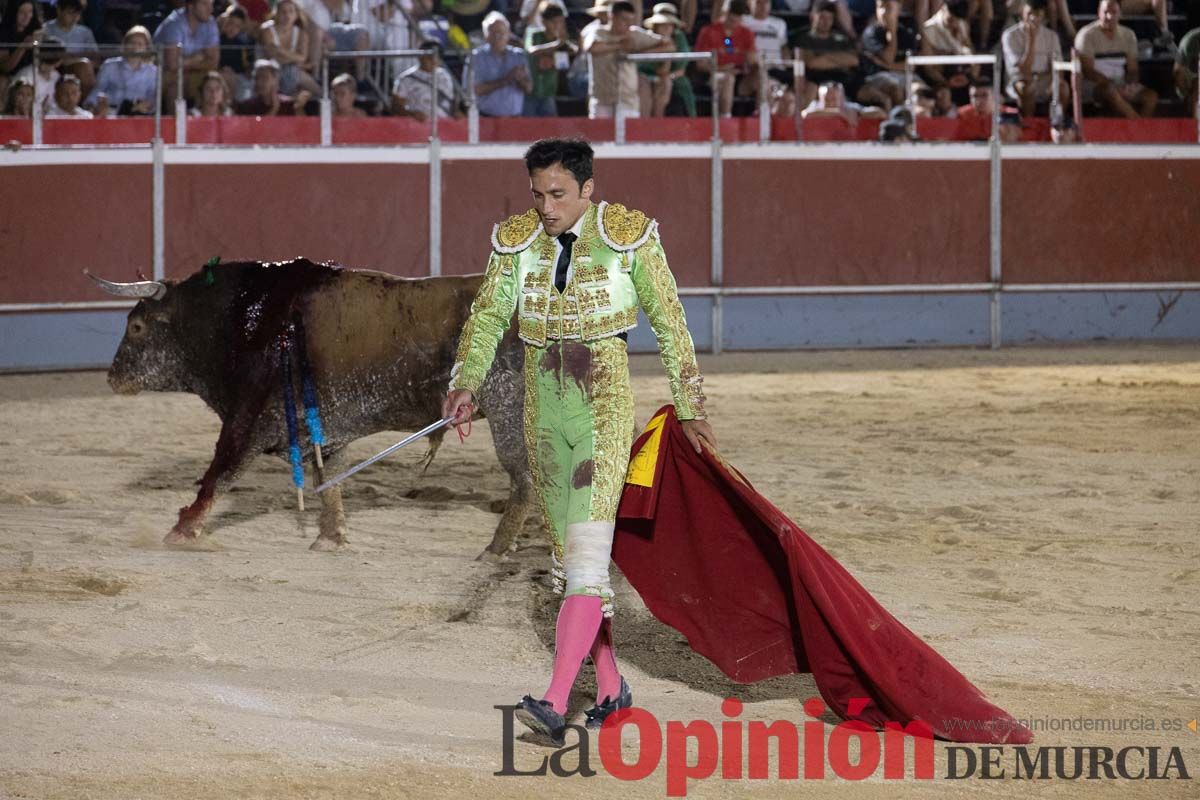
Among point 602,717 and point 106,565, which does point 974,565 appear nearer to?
point 602,717

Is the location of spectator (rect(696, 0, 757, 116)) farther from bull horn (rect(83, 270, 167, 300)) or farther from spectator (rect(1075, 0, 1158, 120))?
bull horn (rect(83, 270, 167, 300))

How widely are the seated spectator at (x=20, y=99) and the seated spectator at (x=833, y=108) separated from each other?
16.8ft

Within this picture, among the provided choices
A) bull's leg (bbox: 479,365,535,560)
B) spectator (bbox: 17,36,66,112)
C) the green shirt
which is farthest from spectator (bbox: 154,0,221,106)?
bull's leg (bbox: 479,365,535,560)

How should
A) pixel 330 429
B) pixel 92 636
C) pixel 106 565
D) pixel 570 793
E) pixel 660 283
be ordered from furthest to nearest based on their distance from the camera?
pixel 330 429 → pixel 106 565 → pixel 92 636 → pixel 660 283 → pixel 570 793

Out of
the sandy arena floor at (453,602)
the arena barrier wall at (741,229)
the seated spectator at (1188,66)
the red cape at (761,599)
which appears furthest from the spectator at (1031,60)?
the red cape at (761,599)

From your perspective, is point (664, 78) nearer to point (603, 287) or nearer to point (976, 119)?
point (976, 119)

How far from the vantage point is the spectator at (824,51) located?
38.6 feet

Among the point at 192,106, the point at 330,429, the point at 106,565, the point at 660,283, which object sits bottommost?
the point at 106,565

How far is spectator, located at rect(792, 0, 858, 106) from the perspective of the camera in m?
11.8

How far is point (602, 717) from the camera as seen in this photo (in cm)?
358

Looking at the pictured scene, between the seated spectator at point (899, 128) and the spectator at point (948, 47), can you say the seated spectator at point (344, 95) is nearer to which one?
the seated spectator at point (899, 128)

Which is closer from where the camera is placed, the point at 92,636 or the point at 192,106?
the point at 92,636

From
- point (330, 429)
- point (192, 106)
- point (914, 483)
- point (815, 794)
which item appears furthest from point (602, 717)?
point (192, 106)

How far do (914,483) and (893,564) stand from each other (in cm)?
148
